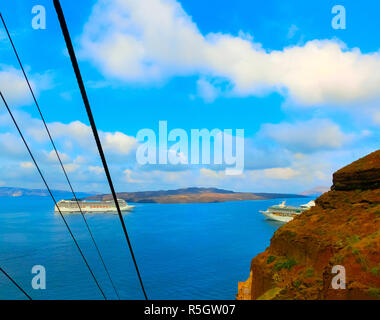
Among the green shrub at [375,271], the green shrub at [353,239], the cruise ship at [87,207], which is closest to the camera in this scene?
the green shrub at [375,271]

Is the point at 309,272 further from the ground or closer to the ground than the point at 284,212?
closer to the ground

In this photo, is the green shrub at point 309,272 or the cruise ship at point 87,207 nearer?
the green shrub at point 309,272

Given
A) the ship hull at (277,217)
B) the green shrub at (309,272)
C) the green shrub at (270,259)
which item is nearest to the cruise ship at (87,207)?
the ship hull at (277,217)

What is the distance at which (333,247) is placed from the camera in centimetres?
1015

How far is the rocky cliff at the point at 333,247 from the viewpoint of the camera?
7688 millimetres

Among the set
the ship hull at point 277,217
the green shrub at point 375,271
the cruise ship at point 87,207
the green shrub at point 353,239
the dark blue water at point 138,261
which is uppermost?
the cruise ship at point 87,207

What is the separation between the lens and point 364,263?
7.77m

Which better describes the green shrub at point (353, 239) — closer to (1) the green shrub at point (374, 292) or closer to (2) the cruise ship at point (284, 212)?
(1) the green shrub at point (374, 292)

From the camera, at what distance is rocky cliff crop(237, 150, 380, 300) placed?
25.2 ft

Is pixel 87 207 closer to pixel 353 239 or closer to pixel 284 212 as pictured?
pixel 284 212

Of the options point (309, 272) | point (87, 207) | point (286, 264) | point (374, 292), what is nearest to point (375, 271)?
point (374, 292)

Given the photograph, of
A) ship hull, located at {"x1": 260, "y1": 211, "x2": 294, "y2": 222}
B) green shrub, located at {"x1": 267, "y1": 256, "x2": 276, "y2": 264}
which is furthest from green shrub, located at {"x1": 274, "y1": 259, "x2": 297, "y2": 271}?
ship hull, located at {"x1": 260, "y1": 211, "x2": 294, "y2": 222}
